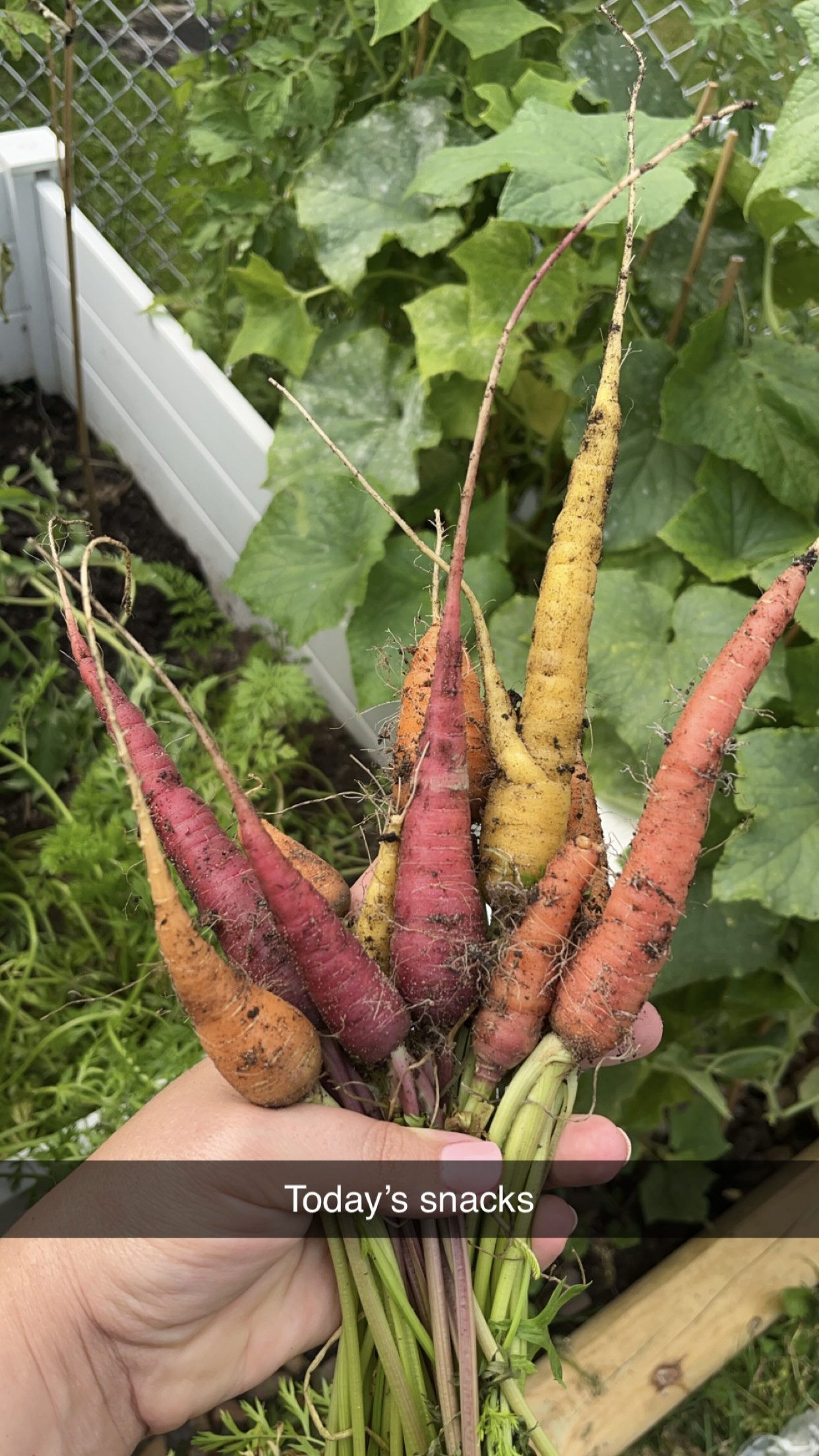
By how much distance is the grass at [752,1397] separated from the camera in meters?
1.43

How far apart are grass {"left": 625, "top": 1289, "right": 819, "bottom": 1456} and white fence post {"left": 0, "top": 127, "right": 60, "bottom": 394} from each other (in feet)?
7.67

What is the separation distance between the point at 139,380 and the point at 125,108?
94cm

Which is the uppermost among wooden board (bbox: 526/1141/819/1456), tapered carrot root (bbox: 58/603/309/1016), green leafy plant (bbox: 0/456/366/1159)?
tapered carrot root (bbox: 58/603/309/1016)

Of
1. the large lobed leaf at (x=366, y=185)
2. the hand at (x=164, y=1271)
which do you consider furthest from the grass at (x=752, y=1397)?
the large lobed leaf at (x=366, y=185)

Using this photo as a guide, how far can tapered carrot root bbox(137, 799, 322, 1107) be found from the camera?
82cm

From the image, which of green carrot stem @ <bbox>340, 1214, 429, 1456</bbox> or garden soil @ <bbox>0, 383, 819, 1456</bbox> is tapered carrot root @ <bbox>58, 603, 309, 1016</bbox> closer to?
green carrot stem @ <bbox>340, 1214, 429, 1456</bbox>

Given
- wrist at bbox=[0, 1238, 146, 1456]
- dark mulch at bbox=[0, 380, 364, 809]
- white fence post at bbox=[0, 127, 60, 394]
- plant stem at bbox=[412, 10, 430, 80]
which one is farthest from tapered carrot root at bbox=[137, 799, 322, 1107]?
white fence post at bbox=[0, 127, 60, 394]

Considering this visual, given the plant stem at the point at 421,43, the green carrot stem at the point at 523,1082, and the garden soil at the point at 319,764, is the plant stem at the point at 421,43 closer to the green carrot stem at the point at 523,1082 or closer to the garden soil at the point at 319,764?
the garden soil at the point at 319,764

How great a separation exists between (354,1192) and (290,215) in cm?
156

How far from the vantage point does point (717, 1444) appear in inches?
56.5

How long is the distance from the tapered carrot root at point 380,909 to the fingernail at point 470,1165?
0.18 meters

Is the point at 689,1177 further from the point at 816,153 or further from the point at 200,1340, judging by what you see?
the point at 816,153

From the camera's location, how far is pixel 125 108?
2576mm

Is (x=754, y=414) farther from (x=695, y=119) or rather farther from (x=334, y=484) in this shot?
(x=334, y=484)
